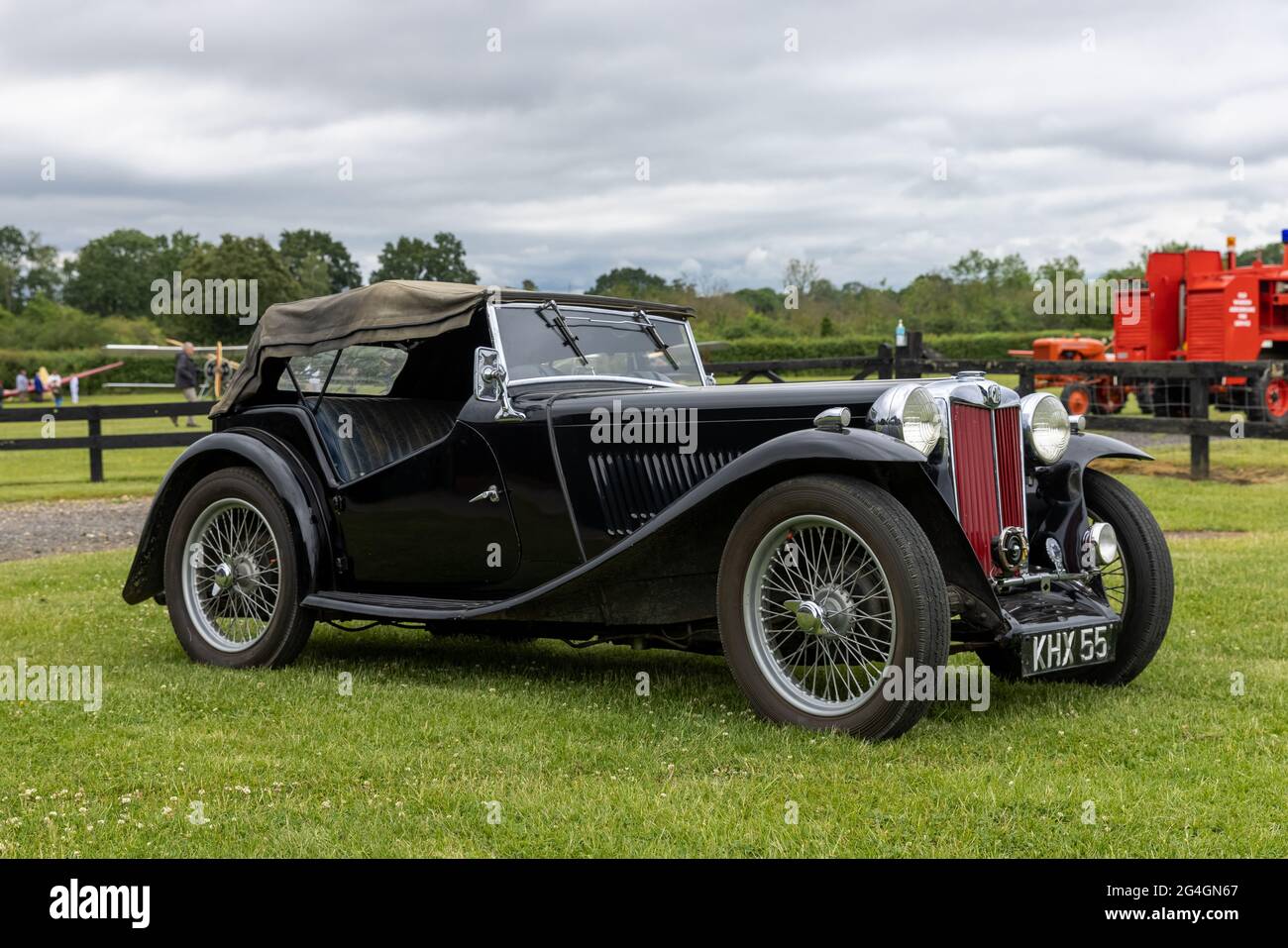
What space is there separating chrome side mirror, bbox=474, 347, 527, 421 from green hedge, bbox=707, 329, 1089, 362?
35.3 m

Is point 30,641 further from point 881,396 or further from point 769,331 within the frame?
point 769,331

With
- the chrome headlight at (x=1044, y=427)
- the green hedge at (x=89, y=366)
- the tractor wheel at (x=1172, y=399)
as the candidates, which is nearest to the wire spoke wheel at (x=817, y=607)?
the chrome headlight at (x=1044, y=427)

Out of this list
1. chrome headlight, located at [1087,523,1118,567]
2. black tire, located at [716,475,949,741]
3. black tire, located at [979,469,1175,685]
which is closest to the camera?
black tire, located at [716,475,949,741]

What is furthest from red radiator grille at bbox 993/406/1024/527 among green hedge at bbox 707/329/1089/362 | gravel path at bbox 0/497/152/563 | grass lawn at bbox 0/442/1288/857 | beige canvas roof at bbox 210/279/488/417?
green hedge at bbox 707/329/1089/362

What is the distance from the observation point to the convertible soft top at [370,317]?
6.20 metres

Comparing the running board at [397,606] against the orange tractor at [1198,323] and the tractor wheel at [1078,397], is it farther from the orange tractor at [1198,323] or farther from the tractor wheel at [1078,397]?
the tractor wheel at [1078,397]

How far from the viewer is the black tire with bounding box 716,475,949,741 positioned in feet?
14.5

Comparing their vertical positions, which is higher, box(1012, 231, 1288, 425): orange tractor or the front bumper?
box(1012, 231, 1288, 425): orange tractor

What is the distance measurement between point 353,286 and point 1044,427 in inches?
569

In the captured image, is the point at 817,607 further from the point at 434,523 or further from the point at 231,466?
the point at 231,466

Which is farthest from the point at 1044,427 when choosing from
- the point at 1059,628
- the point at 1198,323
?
the point at 1198,323

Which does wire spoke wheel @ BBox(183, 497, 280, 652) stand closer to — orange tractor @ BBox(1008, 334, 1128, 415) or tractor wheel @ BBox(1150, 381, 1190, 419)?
orange tractor @ BBox(1008, 334, 1128, 415)

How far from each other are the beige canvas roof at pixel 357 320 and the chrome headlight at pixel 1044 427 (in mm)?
2612

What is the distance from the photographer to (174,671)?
20.5 feet
